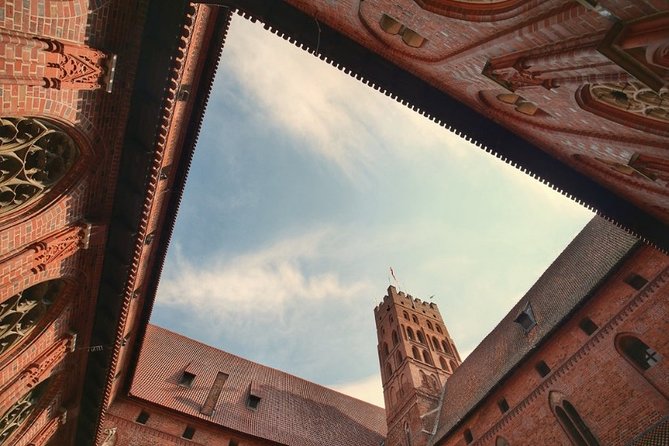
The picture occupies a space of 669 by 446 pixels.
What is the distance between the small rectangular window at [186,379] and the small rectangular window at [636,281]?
21.1m

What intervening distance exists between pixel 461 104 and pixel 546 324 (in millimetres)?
12027

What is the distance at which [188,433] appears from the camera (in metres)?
16.6

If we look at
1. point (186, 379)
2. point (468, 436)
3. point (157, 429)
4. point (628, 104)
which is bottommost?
point (186, 379)

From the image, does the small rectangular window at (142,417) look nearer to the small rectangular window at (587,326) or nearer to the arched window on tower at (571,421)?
the arched window on tower at (571,421)

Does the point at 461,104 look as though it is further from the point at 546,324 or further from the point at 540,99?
the point at 546,324

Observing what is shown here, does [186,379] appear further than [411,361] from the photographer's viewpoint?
No

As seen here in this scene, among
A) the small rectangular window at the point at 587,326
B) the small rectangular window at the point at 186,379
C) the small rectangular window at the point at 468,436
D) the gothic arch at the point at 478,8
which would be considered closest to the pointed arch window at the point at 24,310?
the gothic arch at the point at 478,8

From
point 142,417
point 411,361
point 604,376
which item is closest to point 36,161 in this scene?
point 142,417

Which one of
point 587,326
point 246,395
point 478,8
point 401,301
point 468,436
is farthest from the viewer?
point 401,301

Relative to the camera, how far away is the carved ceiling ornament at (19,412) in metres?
8.12

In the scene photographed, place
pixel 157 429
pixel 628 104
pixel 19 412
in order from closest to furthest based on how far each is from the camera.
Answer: pixel 628 104 < pixel 19 412 < pixel 157 429

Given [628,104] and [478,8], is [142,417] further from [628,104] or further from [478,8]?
[628,104]

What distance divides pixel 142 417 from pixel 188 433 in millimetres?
2279

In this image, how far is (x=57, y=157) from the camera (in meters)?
5.79
